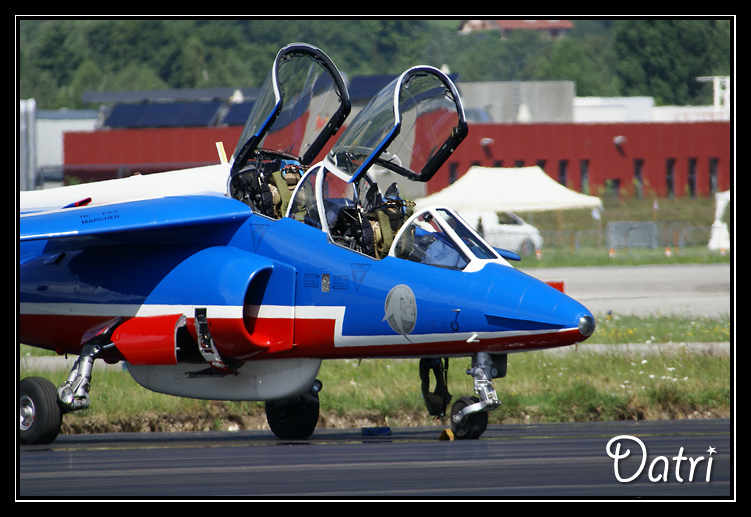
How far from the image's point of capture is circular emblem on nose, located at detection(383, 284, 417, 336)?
35.5ft

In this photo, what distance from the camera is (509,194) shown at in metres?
38.2

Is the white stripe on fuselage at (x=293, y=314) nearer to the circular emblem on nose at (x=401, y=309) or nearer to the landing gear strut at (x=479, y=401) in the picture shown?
the circular emblem on nose at (x=401, y=309)

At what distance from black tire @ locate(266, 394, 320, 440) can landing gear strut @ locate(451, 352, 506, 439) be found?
94.1 inches

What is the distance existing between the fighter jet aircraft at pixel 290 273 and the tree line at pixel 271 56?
264 feet

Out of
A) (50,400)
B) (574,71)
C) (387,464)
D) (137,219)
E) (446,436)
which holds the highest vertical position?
(574,71)

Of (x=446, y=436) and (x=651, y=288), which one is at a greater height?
(x=651, y=288)

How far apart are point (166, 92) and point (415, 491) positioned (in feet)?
215

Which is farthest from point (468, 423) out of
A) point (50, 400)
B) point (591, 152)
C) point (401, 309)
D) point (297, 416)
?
point (591, 152)

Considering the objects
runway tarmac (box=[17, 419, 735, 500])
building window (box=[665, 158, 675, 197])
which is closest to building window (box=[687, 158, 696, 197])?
building window (box=[665, 158, 675, 197])

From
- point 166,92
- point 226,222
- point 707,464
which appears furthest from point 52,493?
point 166,92

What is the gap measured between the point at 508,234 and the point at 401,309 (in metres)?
30.5

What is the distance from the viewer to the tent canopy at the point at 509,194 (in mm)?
37531

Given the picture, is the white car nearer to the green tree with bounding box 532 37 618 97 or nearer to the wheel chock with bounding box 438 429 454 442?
the wheel chock with bounding box 438 429 454 442

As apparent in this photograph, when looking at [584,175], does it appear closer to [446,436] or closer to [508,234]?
[508,234]
